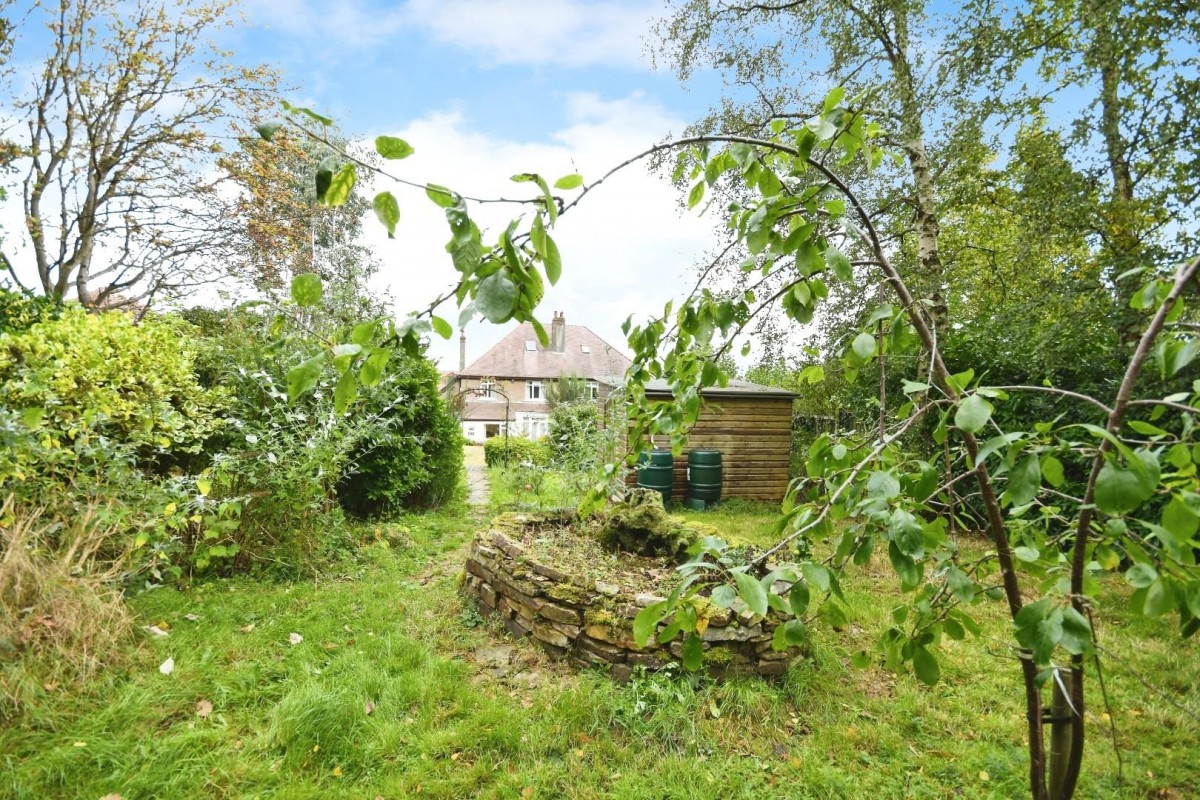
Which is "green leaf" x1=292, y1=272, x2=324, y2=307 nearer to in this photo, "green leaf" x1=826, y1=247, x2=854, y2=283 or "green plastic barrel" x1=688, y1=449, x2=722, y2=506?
"green leaf" x1=826, y1=247, x2=854, y2=283

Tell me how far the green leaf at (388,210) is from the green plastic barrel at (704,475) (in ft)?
27.3

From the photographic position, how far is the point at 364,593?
14.0 ft

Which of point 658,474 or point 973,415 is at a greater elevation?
point 973,415

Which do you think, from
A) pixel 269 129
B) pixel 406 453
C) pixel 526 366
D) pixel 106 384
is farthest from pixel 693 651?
pixel 526 366

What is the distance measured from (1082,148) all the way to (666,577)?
6.11 m

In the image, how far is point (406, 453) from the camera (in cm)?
665

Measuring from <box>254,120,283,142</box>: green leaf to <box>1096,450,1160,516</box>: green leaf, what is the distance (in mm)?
1197

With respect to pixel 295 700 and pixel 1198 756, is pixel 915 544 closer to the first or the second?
pixel 295 700

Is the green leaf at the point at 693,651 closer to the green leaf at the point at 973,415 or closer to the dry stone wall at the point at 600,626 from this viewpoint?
the green leaf at the point at 973,415

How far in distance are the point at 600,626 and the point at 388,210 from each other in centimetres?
291

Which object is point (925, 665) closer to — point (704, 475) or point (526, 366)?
point (704, 475)

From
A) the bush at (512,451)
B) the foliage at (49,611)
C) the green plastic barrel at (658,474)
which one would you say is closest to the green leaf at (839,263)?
the foliage at (49,611)

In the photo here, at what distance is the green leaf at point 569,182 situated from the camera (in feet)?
2.59

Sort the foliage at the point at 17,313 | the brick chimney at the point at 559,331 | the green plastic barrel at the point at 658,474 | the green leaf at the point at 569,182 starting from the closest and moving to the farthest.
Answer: the green leaf at the point at 569,182
the foliage at the point at 17,313
the green plastic barrel at the point at 658,474
the brick chimney at the point at 559,331
